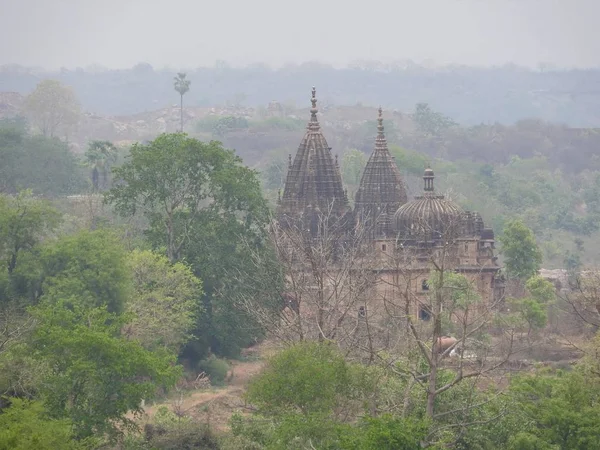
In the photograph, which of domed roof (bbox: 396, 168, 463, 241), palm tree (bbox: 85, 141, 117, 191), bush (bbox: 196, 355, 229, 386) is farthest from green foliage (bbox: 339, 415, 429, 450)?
palm tree (bbox: 85, 141, 117, 191)

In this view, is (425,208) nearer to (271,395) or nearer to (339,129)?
(271,395)

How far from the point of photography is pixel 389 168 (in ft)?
204

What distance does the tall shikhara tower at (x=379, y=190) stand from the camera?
60.7 m

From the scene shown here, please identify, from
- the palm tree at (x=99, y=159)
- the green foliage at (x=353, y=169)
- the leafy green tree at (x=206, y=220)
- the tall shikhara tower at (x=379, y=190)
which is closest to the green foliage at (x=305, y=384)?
the leafy green tree at (x=206, y=220)

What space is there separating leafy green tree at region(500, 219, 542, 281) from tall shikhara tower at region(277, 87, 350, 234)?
669 cm

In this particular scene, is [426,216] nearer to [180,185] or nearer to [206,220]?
[206,220]

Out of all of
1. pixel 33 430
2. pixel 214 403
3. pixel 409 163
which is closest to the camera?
pixel 33 430

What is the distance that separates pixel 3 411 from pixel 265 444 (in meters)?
5.78

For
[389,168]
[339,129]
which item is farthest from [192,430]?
[339,129]

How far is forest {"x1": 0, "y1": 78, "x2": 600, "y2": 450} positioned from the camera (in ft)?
113

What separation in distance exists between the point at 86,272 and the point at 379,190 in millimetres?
16887

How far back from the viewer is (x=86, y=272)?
47.6m

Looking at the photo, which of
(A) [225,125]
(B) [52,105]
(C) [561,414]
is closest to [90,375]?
(C) [561,414]

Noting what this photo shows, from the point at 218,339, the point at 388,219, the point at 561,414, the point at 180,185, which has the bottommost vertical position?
the point at 218,339
